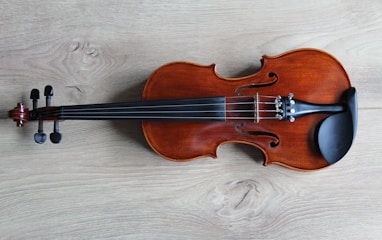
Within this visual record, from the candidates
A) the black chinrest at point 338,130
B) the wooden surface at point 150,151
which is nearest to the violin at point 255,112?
the black chinrest at point 338,130

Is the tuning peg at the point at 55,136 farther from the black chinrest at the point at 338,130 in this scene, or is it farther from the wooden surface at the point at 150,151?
the black chinrest at the point at 338,130

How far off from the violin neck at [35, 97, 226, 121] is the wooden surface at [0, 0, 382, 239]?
0.52ft

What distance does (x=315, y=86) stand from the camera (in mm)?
1160

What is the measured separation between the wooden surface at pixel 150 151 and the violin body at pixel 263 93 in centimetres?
14

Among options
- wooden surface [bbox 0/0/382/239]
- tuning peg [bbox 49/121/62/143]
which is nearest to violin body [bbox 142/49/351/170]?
wooden surface [bbox 0/0/382/239]

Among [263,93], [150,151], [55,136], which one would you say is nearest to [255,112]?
[263,93]

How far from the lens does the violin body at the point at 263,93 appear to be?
3.76 feet

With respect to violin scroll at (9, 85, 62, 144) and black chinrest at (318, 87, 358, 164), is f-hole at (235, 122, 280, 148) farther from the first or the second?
violin scroll at (9, 85, 62, 144)

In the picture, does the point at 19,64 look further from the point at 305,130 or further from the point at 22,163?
the point at 305,130

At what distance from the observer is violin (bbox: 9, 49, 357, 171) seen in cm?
113

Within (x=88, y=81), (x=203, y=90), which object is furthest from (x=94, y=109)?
(x=203, y=90)

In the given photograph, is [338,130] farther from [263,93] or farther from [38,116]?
[38,116]

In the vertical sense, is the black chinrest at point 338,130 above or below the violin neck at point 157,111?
below

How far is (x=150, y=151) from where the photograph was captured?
4.24 feet
